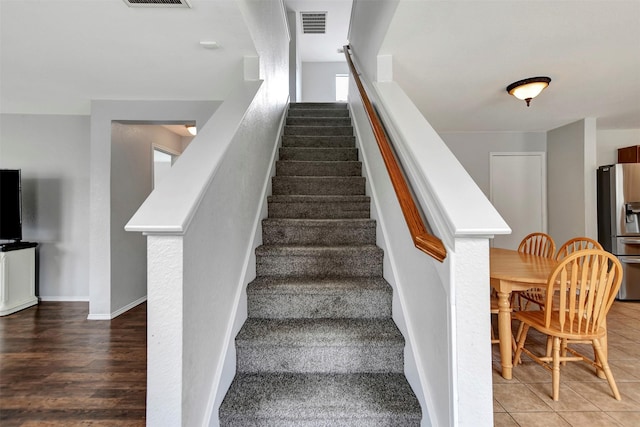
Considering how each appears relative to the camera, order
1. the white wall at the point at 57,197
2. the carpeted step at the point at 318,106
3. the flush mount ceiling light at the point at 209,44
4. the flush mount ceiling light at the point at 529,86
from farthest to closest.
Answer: the carpeted step at the point at 318,106, the white wall at the point at 57,197, the flush mount ceiling light at the point at 529,86, the flush mount ceiling light at the point at 209,44

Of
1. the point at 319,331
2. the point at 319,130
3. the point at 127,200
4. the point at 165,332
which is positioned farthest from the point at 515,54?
the point at 127,200

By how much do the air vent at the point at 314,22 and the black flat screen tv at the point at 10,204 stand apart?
184 inches

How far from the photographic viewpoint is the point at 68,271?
376 centimetres

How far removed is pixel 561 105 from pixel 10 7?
16.1 feet

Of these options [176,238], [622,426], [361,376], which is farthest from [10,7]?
[622,426]

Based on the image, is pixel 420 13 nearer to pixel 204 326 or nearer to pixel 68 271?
pixel 204 326

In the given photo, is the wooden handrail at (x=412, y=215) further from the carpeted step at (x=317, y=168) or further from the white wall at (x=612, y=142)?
the white wall at (x=612, y=142)

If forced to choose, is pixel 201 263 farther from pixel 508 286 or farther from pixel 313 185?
pixel 508 286

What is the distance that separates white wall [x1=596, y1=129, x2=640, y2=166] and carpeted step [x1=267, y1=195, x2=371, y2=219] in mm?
4503

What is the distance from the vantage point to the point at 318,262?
6.44 feet

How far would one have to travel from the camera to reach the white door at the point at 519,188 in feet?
15.1

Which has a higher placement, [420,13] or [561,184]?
[420,13]

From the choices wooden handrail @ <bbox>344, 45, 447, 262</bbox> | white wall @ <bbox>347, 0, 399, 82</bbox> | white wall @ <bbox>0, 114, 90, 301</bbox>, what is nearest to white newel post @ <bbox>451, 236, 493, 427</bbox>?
wooden handrail @ <bbox>344, 45, 447, 262</bbox>

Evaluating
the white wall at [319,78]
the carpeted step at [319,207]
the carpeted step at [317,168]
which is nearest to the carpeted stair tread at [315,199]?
the carpeted step at [319,207]
